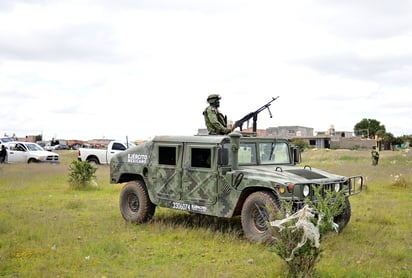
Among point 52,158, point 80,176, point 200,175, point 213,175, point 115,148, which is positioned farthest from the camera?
point 115,148

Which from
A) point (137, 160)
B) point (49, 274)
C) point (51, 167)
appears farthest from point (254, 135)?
point (51, 167)

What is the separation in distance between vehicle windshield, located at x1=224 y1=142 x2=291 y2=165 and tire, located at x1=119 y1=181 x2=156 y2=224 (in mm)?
2182

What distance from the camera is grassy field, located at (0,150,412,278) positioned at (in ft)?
21.0

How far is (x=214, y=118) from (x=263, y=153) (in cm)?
119

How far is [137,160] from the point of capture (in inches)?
382

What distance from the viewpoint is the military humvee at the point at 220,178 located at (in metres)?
7.63

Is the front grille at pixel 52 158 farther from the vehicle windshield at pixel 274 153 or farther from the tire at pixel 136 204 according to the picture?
the vehicle windshield at pixel 274 153

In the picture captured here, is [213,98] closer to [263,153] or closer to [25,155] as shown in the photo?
[263,153]

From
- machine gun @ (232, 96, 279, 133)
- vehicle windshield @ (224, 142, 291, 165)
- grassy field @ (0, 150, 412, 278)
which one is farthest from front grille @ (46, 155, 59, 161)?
vehicle windshield @ (224, 142, 291, 165)

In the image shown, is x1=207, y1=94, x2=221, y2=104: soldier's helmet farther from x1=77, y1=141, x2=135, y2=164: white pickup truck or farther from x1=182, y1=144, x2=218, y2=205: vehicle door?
x1=77, y1=141, x2=135, y2=164: white pickup truck

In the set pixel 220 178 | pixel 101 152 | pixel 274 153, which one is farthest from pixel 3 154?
pixel 220 178

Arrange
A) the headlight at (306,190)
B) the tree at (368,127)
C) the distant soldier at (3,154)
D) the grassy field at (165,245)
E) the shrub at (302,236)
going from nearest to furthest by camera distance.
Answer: the shrub at (302,236), the grassy field at (165,245), the headlight at (306,190), the distant soldier at (3,154), the tree at (368,127)

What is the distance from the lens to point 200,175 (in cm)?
850

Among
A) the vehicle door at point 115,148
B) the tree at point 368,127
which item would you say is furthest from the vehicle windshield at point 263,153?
the tree at point 368,127
